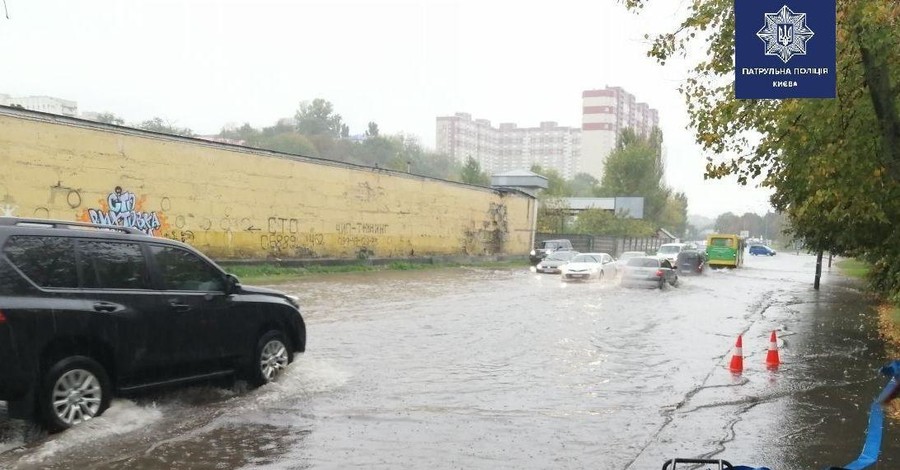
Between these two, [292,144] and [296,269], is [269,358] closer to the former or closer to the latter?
[296,269]

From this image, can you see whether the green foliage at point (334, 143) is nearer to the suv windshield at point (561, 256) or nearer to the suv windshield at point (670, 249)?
the suv windshield at point (670, 249)

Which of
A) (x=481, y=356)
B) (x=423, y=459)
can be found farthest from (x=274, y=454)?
(x=481, y=356)

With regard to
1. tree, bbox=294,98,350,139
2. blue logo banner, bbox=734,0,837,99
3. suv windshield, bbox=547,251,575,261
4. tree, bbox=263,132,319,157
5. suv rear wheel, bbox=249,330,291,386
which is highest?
tree, bbox=294,98,350,139

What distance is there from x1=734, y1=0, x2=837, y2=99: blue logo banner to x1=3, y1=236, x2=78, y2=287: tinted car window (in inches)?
259

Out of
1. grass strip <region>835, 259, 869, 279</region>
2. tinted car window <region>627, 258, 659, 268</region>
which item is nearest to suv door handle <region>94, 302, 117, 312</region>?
tinted car window <region>627, 258, 659, 268</region>

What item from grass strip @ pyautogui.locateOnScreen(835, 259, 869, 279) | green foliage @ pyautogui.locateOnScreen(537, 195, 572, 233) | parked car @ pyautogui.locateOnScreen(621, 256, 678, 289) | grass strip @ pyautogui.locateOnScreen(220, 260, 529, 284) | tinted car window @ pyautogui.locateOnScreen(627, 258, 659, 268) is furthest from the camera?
green foliage @ pyautogui.locateOnScreen(537, 195, 572, 233)

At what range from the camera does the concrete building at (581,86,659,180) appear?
463 ft

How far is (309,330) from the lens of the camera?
13.6m

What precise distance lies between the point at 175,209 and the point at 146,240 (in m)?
18.8

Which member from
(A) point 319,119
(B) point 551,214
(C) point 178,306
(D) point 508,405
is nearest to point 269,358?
(C) point 178,306

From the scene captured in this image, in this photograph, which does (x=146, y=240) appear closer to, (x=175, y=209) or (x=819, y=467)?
(x=819, y=467)

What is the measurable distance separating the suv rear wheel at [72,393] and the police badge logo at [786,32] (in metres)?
6.88

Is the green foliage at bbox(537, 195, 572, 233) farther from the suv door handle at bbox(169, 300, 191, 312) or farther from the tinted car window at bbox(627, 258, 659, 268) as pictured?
the suv door handle at bbox(169, 300, 191, 312)

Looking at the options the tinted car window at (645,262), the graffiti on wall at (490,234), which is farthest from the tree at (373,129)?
the tinted car window at (645,262)
